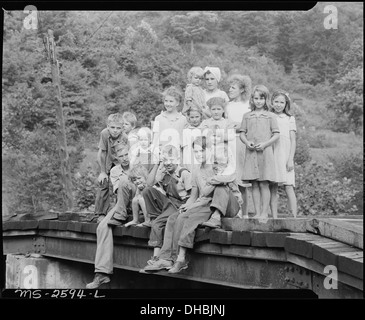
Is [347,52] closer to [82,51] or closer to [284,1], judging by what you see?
[284,1]

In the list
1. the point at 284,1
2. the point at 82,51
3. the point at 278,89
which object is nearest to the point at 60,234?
the point at 82,51

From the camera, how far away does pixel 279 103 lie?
361 inches

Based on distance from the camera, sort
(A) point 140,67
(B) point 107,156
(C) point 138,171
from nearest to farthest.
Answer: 1. (A) point 140,67
2. (C) point 138,171
3. (B) point 107,156

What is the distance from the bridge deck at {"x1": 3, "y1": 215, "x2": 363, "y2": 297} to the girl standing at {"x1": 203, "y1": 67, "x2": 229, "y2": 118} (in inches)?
49.0

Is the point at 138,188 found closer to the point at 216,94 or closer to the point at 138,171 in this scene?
the point at 138,171

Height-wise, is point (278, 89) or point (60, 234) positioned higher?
point (278, 89)

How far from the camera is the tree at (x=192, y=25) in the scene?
29.8 ft

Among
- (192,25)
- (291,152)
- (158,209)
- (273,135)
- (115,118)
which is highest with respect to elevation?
(192,25)

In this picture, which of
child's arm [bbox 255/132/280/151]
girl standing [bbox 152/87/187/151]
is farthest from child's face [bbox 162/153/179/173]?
child's arm [bbox 255/132/280/151]

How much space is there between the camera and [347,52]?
28.3 feet

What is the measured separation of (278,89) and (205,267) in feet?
5.23

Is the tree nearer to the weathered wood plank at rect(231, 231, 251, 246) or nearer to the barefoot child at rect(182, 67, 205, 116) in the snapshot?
the barefoot child at rect(182, 67, 205, 116)

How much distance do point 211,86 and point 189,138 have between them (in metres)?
0.52

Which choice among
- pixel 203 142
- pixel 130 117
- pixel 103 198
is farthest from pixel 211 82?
pixel 103 198
